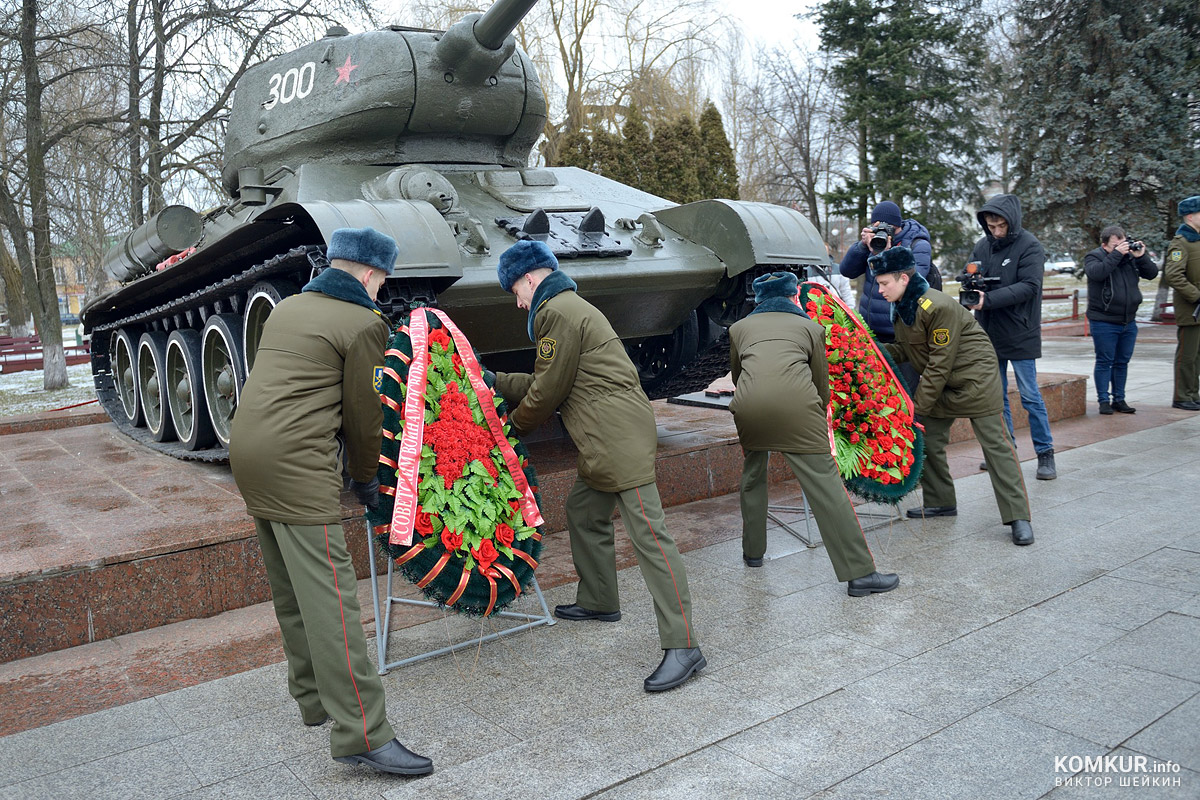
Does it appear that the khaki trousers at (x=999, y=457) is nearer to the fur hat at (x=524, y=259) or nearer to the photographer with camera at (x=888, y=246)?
the photographer with camera at (x=888, y=246)

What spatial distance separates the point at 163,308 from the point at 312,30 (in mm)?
9550

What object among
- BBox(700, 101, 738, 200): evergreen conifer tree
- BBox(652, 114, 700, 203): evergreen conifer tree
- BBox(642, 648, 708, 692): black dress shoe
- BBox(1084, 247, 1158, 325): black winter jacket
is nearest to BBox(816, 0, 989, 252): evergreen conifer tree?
BBox(700, 101, 738, 200): evergreen conifer tree

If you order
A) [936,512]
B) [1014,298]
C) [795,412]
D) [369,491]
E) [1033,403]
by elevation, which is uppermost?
[1014,298]

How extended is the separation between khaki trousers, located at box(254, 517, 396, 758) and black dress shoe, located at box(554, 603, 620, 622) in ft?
4.71

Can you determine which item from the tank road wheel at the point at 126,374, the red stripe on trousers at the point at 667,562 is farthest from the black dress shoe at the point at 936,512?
the tank road wheel at the point at 126,374

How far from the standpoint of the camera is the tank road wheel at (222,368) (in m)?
6.45

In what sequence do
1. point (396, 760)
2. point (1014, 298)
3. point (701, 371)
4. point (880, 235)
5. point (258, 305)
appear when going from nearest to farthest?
point (396, 760)
point (258, 305)
point (880, 235)
point (1014, 298)
point (701, 371)

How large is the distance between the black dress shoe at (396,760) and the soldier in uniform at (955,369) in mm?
3744

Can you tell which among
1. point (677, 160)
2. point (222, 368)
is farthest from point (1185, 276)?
point (677, 160)

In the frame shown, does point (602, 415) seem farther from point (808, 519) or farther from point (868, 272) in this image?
point (868, 272)

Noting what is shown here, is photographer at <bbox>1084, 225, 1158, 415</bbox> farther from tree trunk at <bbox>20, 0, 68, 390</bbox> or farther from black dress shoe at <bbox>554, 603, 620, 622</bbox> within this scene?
tree trunk at <bbox>20, 0, 68, 390</bbox>

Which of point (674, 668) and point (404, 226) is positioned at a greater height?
point (404, 226)

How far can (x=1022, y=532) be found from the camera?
540 cm

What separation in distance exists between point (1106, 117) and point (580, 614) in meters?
20.8
